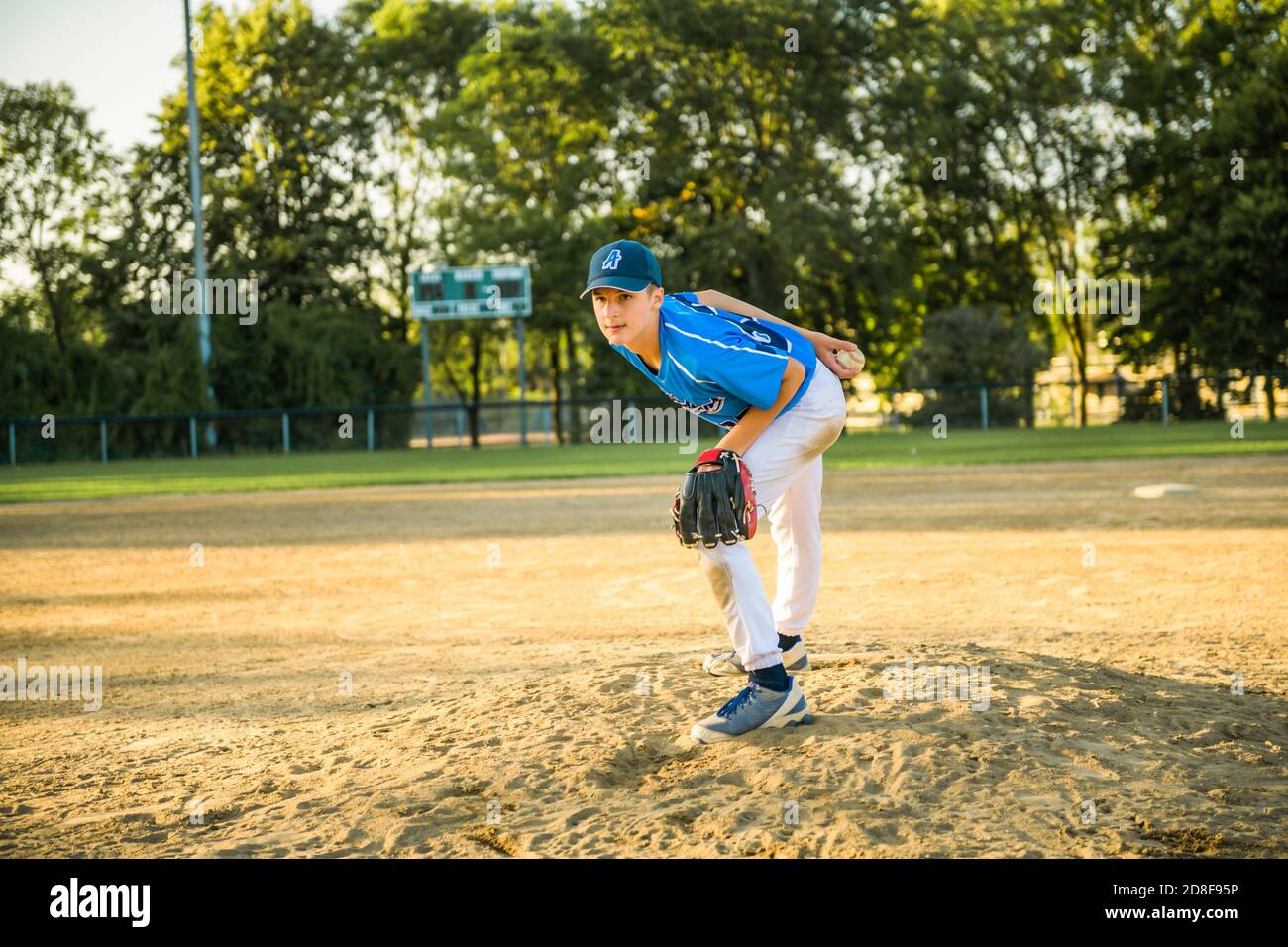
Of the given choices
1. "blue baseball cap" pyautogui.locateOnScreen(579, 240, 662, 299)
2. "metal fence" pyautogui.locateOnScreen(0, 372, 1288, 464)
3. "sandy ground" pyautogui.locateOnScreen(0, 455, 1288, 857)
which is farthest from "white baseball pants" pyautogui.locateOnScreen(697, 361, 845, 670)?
"metal fence" pyautogui.locateOnScreen(0, 372, 1288, 464)

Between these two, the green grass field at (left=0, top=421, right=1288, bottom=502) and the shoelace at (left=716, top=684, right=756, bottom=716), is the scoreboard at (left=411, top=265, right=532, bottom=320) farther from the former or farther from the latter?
the shoelace at (left=716, top=684, right=756, bottom=716)

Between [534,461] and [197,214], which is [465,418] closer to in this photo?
[197,214]

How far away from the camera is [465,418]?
39.1m

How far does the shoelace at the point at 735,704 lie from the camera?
4.07 metres

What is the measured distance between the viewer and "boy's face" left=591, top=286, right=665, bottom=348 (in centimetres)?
401

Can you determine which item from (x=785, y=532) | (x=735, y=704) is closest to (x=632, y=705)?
(x=735, y=704)

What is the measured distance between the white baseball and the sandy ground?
1263 mm

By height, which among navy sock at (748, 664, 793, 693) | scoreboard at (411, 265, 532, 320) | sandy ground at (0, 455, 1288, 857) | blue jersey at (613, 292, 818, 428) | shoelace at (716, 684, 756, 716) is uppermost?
scoreboard at (411, 265, 532, 320)

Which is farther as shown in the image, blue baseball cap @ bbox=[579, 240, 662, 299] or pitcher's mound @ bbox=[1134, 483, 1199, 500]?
pitcher's mound @ bbox=[1134, 483, 1199, 500]

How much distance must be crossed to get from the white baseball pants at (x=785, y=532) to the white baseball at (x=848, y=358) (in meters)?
0.06

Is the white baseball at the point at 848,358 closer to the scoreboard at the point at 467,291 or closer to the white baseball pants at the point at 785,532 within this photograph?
the white baseball pants at the point at 785,532

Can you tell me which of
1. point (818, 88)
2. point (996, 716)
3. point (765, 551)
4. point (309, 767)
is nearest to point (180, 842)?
point (309, 767)

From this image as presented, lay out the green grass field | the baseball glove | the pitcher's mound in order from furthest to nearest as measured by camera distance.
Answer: the green grass field
the pitcher's mound
the baseball glove

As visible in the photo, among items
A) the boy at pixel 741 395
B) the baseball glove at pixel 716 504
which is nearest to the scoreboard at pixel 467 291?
the boy at pixel 741 395
